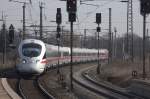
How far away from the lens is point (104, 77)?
50688mm

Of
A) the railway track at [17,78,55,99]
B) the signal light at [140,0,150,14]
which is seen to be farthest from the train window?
the signal light at [140,0,150,14]

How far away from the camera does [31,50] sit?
A: 3931cm

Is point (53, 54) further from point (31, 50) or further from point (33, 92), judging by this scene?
point (33, 92)

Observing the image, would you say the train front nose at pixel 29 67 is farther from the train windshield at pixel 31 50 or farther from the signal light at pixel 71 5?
the signal light at pixel 71 5

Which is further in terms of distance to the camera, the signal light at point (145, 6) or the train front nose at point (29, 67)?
the train front nose at point (29, 67)

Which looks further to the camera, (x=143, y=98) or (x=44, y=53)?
(x=44, y=53)

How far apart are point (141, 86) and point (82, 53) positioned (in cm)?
4938

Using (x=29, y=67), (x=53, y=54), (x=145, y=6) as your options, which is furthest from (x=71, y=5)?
(x=53, y=54)

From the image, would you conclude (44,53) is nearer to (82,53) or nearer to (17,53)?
(17,53)

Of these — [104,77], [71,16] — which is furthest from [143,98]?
[104,77]

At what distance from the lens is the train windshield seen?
1534 inches

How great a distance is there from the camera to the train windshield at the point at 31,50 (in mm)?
38969

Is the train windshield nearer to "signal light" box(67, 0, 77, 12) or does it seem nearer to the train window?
the train window

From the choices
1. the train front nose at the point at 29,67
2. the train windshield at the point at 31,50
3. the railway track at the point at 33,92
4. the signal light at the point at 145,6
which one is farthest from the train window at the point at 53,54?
the signal light at the point at 145,6
